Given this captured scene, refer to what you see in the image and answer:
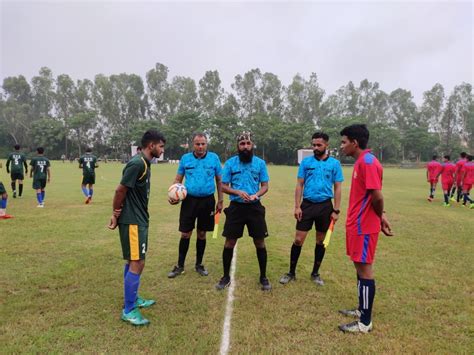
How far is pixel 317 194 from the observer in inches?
200

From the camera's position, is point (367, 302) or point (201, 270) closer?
point (367, 302)

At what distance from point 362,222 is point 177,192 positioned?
2.60 meters

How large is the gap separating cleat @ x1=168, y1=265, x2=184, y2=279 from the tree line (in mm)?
63680

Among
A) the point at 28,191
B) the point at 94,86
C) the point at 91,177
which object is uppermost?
the point at 94,86

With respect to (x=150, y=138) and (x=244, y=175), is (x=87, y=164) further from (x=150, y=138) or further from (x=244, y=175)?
(x=150, y=138)

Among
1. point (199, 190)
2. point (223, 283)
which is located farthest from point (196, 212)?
point (223, 283)

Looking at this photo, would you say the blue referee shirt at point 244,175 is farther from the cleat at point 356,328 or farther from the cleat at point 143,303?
the cleat at point 356,328

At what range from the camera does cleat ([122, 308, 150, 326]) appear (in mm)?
3814

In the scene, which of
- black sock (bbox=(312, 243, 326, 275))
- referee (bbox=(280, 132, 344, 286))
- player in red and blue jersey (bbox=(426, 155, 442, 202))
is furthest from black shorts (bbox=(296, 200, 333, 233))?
player in red and blue jersey (bbox=(426, 155, 442, 202))

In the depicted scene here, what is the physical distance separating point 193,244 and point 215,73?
8315cm

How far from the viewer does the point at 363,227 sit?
373 cm

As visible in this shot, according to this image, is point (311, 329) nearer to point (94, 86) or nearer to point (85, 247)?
point (85, 247)

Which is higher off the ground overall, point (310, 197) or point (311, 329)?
point (310, 197)

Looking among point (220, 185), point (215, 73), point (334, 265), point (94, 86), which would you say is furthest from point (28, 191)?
point (94, 86)
